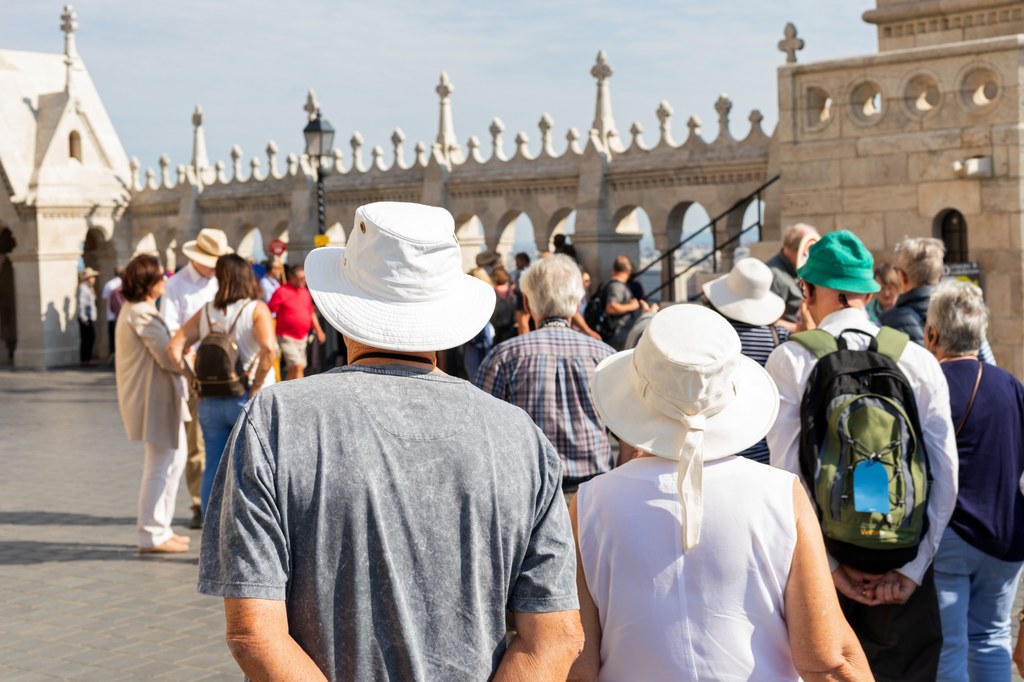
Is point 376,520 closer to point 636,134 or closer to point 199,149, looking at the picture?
point 636,134

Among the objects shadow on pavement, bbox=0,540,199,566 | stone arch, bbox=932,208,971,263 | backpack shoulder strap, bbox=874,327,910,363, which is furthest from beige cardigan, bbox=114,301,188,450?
stone arch, bbox=932,208,971,263

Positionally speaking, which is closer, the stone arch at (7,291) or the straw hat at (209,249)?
the straw hat at (209,249)

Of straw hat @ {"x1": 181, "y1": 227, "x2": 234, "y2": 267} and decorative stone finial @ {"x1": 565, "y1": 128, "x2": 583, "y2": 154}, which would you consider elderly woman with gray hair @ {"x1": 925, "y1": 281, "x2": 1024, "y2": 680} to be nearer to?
straw hat @ {"x1": 181, "y1": 227, "x2": 234, "y2": 267}

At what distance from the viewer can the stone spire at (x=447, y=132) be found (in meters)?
23.6

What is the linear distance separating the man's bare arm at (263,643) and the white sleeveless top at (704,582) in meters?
0.79

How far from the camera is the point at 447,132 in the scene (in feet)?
78.6

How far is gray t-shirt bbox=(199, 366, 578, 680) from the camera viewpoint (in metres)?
2.54

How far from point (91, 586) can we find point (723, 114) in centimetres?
1344

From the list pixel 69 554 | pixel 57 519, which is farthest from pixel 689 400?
pixel 57 519

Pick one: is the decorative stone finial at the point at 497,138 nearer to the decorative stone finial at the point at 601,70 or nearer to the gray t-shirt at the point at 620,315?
the decorative stone finial at the point at 601,70

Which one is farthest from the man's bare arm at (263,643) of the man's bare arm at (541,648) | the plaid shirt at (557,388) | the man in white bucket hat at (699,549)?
the plaid shirt at (557,388)

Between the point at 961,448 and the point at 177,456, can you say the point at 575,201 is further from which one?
the point at 961,448

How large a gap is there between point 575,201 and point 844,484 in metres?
A: 17.3

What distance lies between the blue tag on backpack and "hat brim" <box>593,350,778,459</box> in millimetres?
870
